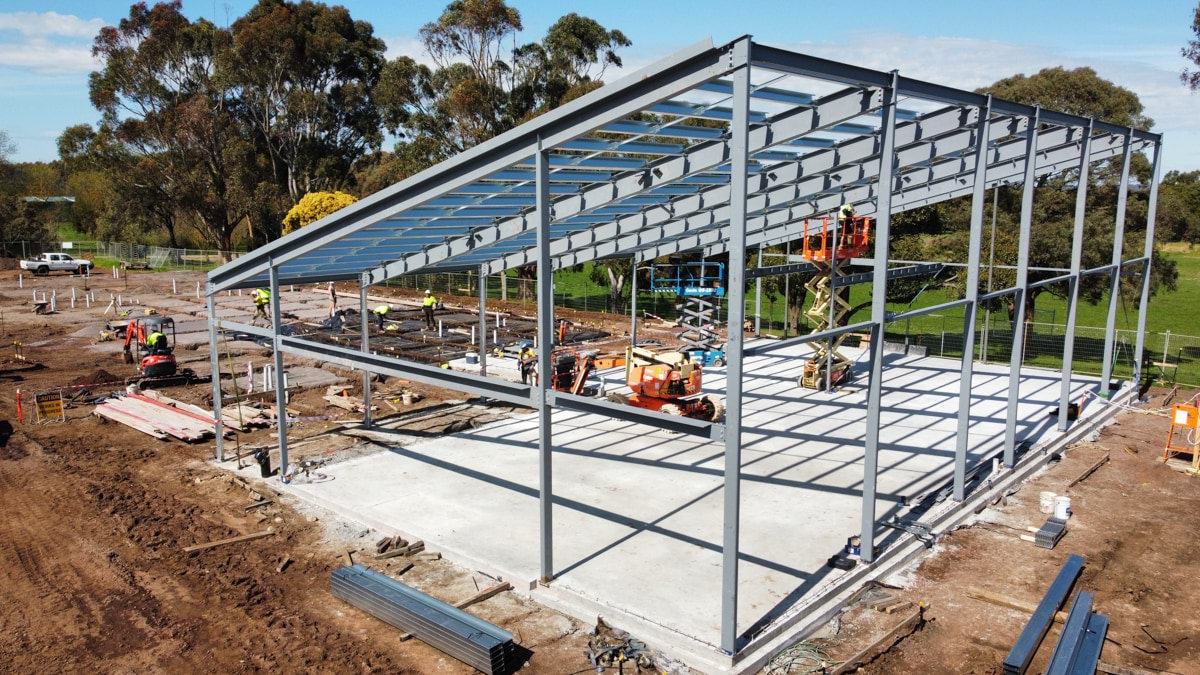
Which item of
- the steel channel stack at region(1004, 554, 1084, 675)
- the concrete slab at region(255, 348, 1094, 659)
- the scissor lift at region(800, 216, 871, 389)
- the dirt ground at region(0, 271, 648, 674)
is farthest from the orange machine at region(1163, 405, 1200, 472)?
the dirt ground at region(0, 271, 648, 674)

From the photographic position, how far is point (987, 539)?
1178cm

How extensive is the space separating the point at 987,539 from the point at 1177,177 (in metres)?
90.9

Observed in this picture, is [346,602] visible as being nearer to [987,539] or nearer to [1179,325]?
[987,539]

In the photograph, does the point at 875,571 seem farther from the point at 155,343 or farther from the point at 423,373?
the point at 155,343

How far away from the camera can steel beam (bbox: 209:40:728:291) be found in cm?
797

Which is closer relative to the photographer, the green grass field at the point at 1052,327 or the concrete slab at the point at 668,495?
the concrete slab at the point at 668,495

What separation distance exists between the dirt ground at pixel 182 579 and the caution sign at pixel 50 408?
1.52m

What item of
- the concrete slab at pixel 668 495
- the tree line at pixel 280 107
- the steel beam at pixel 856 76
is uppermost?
the tree line at pixel 280 107

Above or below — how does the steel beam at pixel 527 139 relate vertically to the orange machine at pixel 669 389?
above

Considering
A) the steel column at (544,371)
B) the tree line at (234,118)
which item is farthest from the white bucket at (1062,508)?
the tree line at (234,118)

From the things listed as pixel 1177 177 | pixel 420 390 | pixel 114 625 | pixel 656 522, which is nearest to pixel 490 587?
pixel 656 522

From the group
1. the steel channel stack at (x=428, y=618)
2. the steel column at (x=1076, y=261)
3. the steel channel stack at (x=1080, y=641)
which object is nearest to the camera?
the steel channel stack at (x=1080, y=641)

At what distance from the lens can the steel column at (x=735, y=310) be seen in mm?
7652

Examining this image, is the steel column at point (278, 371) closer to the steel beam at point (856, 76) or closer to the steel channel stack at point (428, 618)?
the steel channel stack at point (428, 618)
